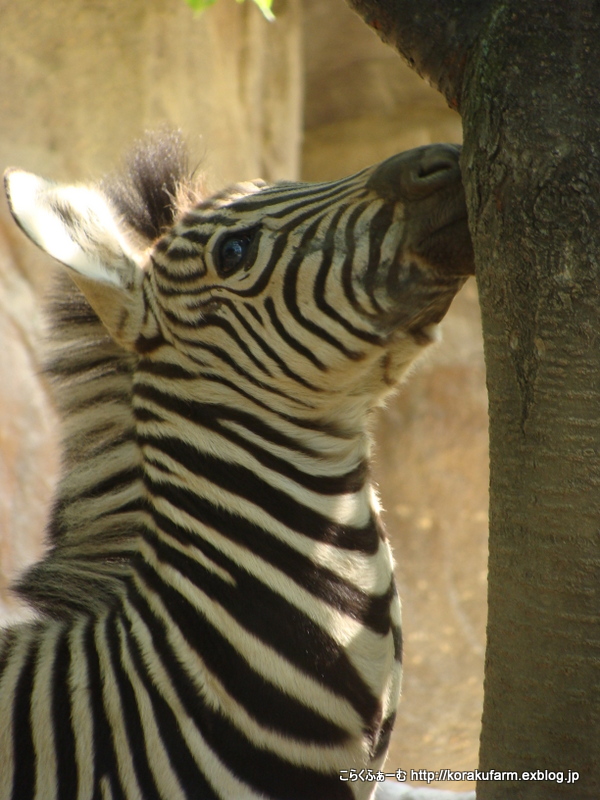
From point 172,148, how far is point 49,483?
3.42m

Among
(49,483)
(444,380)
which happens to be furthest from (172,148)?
(444,380)

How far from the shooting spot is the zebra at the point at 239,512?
229cm

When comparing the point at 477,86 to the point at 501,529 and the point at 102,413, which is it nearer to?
the point at 501,529

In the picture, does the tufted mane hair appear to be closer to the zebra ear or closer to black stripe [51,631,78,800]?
the zebra ear

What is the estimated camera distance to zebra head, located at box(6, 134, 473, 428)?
7.34 feet

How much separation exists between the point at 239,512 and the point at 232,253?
74cm

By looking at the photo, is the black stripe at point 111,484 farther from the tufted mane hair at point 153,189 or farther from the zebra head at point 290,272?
the tufted mane hair at point 153,189

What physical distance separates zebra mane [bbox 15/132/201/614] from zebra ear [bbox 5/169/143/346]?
0.57ft

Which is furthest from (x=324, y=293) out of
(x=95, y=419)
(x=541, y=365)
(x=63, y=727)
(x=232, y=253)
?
(x=63, y=727)

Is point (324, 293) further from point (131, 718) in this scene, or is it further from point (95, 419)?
point (131, 718)

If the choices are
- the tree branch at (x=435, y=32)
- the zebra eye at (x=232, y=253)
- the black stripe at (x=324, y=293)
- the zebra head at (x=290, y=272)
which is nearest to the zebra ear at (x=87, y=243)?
the zebra head at (x=290, y=272)

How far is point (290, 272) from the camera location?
7.84 feet

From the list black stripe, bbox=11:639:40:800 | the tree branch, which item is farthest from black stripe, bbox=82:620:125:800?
the tree branch

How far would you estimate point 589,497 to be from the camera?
1802 mm
